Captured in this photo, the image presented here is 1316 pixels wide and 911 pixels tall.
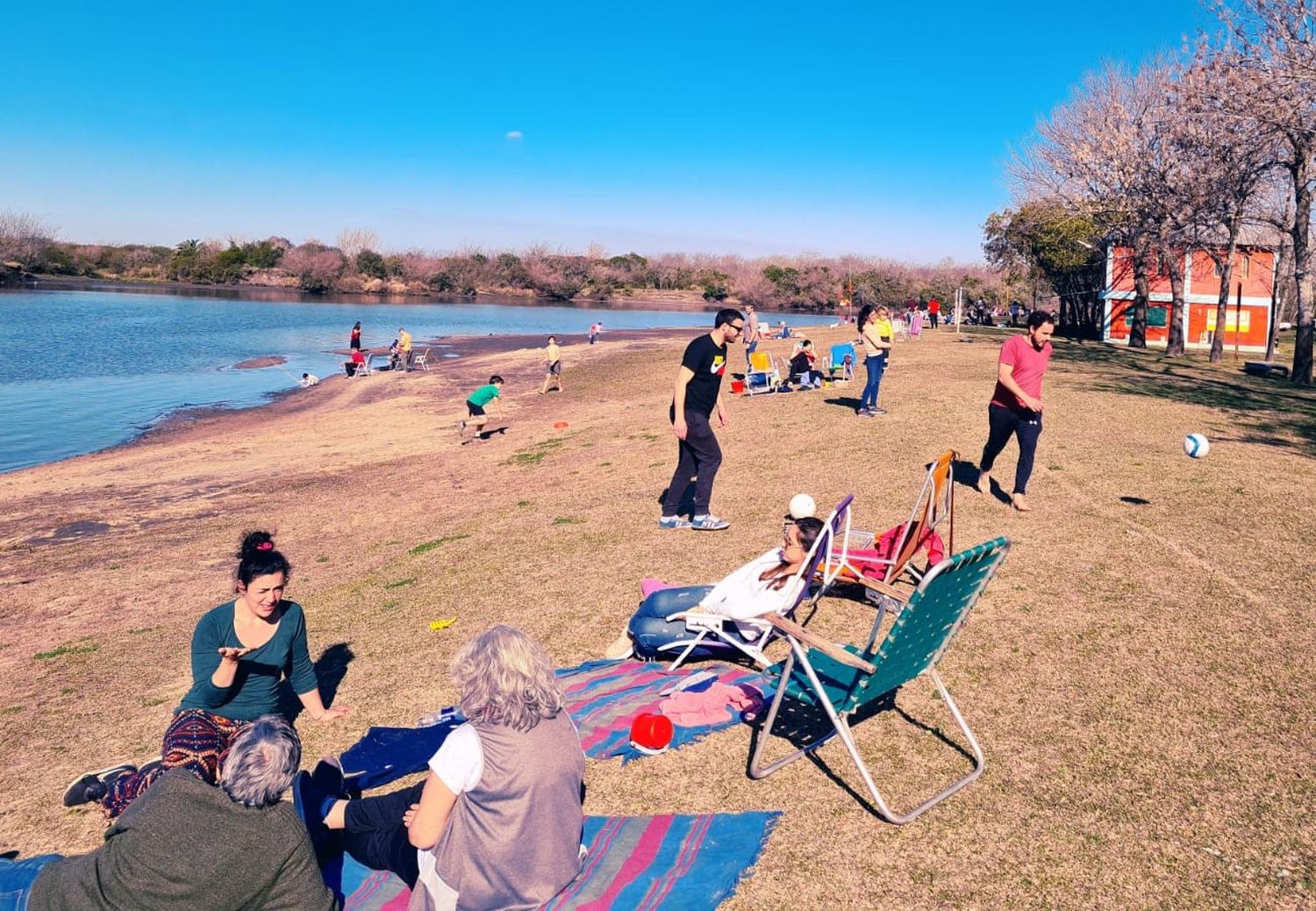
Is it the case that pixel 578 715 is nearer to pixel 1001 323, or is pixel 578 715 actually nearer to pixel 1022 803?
pixel 1022 803

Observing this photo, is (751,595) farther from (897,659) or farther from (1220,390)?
(1220,390)

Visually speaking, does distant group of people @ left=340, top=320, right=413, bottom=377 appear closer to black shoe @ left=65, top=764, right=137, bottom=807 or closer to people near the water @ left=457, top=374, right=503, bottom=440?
people near the water @ left=457, top=374, right=503, bottom=440

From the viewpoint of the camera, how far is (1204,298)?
1267 inches

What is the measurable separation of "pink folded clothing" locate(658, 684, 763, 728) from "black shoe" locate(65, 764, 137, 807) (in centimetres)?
304

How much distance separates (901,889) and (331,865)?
2.47m

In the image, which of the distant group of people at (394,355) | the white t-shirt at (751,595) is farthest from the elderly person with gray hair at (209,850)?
the distant group of people at (394,355)

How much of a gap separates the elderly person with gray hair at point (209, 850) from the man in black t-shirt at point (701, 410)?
5.52 metres

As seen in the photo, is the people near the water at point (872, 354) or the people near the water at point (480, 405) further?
the people near the water at point (480, 405)

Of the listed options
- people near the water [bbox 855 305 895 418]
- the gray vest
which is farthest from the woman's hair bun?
people near the water [bbox 855 305 895 418]

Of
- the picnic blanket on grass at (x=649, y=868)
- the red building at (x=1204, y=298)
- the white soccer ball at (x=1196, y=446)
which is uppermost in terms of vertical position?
the red building at (x=1204, y=298)

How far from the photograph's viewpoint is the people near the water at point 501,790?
3.20m

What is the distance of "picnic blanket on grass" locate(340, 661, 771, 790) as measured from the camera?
15.8 ft

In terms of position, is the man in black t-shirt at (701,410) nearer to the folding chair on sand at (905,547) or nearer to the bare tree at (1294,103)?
the folding chair on sand at (905,547)

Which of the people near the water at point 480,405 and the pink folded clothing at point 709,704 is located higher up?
the people near the water at point 480,405
